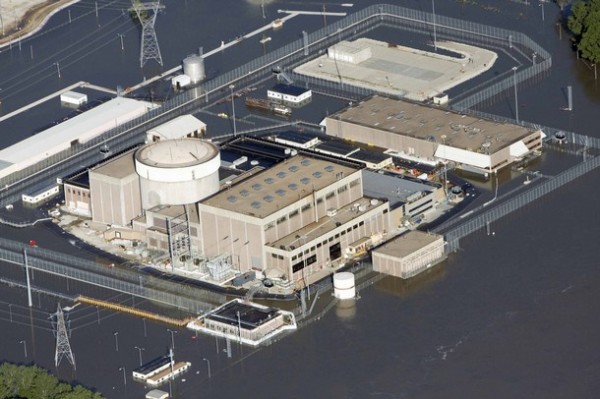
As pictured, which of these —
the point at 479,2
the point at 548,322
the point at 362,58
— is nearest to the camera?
the point at 548,322

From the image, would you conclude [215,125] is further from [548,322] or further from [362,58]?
[548,322]

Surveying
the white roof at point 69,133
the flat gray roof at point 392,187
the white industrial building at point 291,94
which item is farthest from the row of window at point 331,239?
the white roof at point 69,133

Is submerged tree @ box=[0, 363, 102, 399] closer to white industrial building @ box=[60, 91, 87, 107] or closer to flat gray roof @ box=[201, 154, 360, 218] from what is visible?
flat gray roof @ box=[201, 154, 360, 218]

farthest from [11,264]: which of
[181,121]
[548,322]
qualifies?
[548,322]

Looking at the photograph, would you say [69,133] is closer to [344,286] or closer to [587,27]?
[344,286]

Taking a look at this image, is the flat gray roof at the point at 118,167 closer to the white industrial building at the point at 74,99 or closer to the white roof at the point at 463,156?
the white roof at the point at 463,156

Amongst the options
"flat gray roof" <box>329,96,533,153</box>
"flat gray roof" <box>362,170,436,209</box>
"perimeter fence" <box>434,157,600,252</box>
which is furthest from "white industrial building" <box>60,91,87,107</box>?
"perimeter fence" <box>434,157,600,252</box>

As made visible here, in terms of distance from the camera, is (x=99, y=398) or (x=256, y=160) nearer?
(x=99, y=398)

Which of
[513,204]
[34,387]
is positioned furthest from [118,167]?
[34,387]
